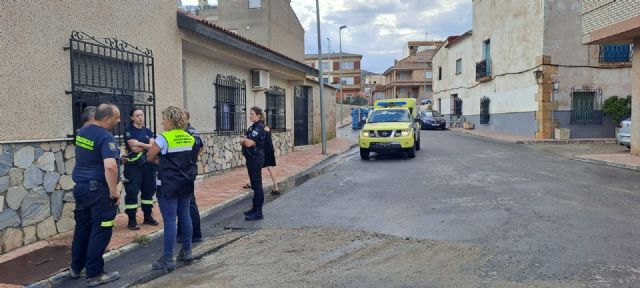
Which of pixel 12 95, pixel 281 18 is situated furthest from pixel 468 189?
pixel 281 18

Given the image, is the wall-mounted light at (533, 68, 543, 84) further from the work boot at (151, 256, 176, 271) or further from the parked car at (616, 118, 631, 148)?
the work boot at (151, 256, 176, 271)

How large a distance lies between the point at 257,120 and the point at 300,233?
204 centimetres

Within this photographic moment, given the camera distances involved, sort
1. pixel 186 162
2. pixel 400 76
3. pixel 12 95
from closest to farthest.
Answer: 1. pixel 186 162
2. pixel 12 95
3. pixel 400 76

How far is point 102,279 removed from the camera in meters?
4.30

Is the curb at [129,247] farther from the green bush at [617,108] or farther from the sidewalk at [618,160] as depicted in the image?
the green bush at [617,108]

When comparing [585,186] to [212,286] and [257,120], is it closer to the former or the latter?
[257,120]

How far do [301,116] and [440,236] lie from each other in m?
14.5

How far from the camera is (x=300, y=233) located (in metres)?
5.98

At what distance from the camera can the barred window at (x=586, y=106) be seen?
21.5m

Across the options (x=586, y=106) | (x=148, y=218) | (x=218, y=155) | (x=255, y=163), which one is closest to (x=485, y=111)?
(x=586, y=106)

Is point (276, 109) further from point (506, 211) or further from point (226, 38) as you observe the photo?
point (506, 211)

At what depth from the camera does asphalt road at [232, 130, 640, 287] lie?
451cm

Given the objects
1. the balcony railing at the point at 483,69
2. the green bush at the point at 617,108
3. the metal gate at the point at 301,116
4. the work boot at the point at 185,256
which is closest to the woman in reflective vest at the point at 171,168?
the work boot at the point at 185,256

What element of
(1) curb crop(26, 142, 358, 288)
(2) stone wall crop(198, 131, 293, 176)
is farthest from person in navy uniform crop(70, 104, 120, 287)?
(2) stone wall crop(198, 131, 293, 176)
